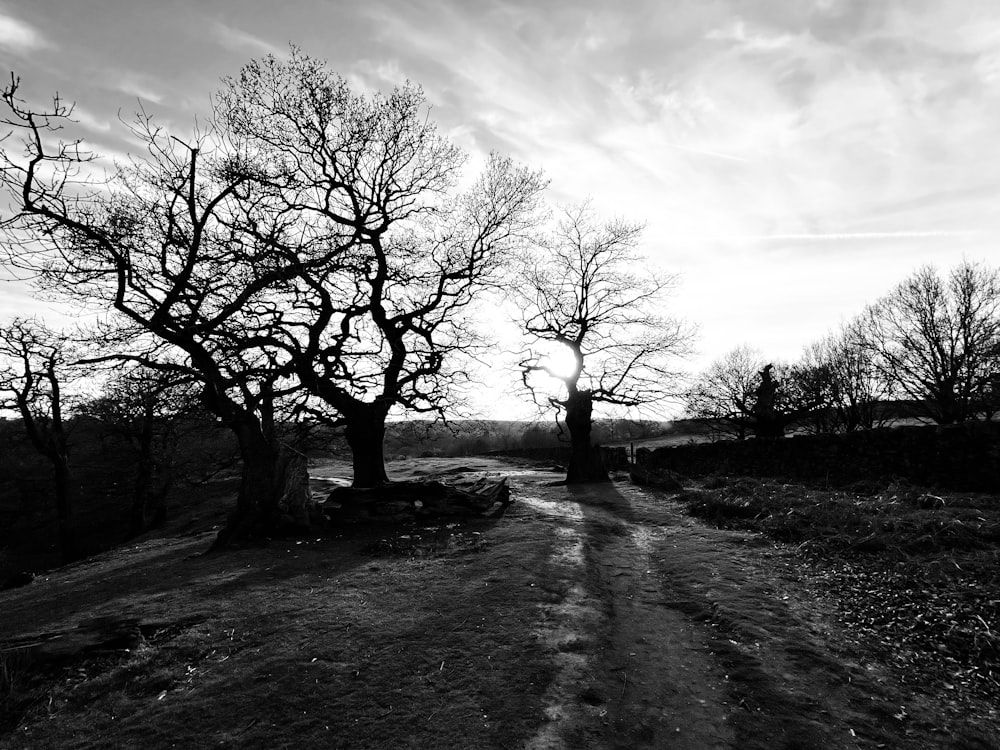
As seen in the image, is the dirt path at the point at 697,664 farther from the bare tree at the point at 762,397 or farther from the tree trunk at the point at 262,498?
the bare tree at the point at 762,397

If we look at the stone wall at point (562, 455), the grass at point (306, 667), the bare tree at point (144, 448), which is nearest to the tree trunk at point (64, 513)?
the bare tree at point (144, 448)

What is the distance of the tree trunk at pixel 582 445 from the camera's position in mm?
20281

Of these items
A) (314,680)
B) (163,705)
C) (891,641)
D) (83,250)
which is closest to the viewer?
(163,705)

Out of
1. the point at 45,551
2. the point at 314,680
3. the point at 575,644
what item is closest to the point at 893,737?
the point at 575,644

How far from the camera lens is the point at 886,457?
543 inches

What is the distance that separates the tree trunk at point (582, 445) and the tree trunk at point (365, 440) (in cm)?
800

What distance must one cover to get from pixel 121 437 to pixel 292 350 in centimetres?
2300

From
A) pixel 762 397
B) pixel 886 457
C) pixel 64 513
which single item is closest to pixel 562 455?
pixel 762 397

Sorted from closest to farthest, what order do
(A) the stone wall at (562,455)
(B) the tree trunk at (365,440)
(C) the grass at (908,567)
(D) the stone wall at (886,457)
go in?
(C) the grass at (908,567), (D) the stone wall at (886,457), (B) the tree trunk at (365,440), (A) the stone wall at (562,455)

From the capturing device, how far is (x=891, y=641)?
5012 mm

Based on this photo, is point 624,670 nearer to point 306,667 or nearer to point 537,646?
point 537,646

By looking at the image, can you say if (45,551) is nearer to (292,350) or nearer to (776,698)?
(292,350)

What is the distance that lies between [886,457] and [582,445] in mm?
10126

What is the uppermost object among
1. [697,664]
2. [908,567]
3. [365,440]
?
[365,440]
